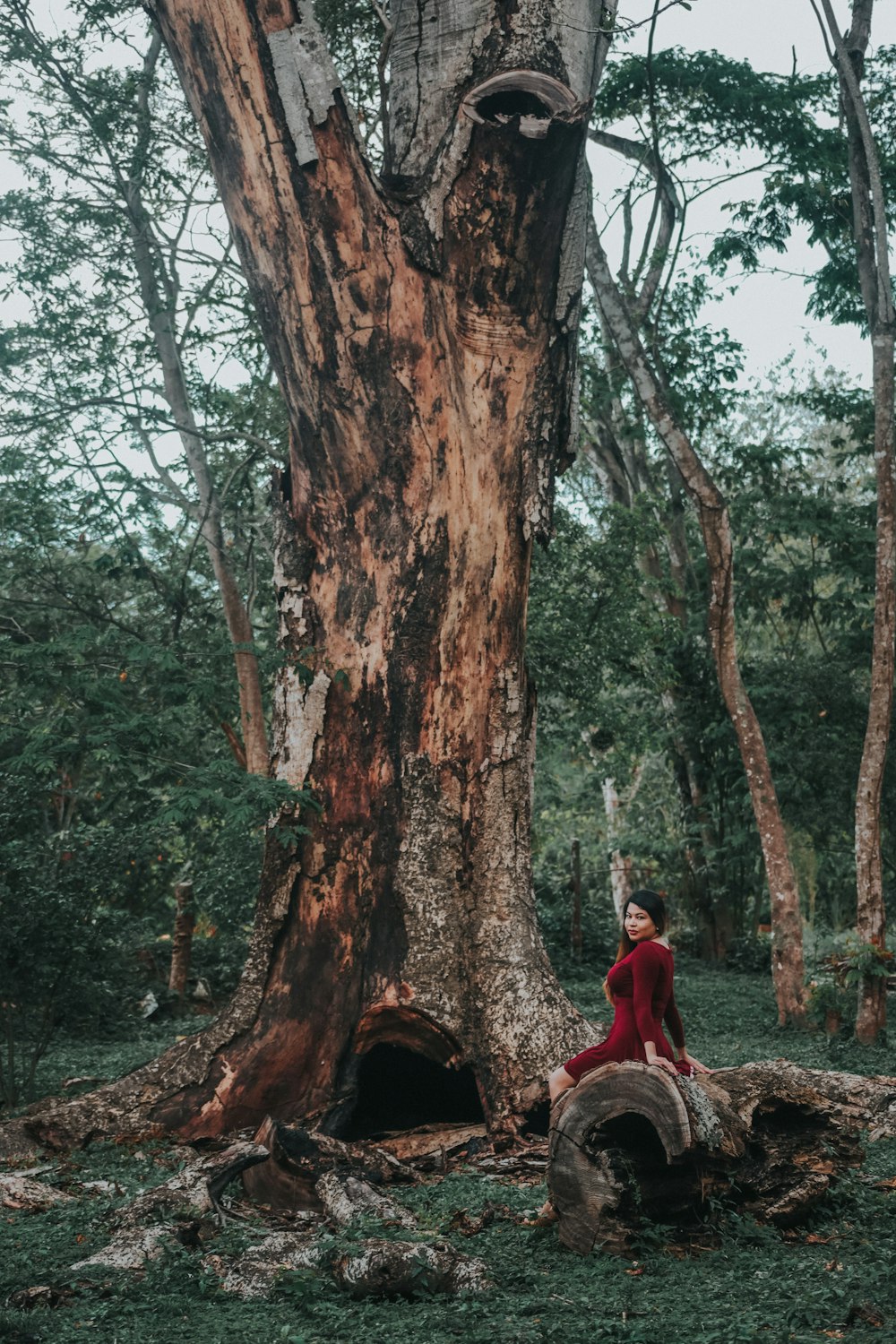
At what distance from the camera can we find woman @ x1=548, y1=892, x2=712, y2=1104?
4309 mm

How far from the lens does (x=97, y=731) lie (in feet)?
16.9

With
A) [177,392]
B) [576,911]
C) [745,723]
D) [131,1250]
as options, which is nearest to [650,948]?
[131,1250]

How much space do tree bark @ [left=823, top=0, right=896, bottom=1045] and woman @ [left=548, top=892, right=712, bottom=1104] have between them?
5.17 meters

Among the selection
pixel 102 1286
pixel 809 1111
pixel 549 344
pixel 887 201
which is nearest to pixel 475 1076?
pixel 809 1111

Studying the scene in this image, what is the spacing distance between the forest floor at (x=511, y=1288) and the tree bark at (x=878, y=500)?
4.64 m

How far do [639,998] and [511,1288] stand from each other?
3.62 feet

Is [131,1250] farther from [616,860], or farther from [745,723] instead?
[616,860]

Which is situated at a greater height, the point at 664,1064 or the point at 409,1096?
the point at 664,1064

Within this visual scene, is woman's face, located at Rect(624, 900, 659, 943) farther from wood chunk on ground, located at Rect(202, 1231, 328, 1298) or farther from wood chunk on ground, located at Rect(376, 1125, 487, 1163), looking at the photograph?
wood chunk on ground, located at Rect(376, 1125, 487, 1163)

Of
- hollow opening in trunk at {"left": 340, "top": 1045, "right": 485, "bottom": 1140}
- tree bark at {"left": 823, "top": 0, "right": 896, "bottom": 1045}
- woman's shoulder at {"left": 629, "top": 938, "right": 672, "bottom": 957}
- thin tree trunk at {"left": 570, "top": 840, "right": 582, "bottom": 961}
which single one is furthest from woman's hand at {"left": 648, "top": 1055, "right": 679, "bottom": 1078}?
thin tree trunk at {"left": 570, "top": 840, "right": 582, "bottom": 961}

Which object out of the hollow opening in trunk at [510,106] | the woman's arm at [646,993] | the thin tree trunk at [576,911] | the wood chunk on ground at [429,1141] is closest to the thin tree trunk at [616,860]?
the thin tree trunk at [576,911]

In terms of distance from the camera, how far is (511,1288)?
3.56 metres

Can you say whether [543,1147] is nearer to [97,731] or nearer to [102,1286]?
[102,1286]

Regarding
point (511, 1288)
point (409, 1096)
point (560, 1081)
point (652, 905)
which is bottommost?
point (511, 1288)
